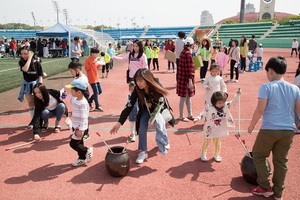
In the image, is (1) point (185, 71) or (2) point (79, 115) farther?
(1) point (185, 71)

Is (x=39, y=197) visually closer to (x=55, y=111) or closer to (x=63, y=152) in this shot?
(x=63, y=152)

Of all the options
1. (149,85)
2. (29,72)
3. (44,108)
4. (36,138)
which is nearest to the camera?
(149,85)

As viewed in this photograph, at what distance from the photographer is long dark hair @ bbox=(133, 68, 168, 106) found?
4.55 metres

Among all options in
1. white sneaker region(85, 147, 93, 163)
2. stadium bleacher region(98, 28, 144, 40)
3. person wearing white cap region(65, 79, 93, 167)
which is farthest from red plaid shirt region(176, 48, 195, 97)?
stadium bleacher region(98, 28, 144, 40)

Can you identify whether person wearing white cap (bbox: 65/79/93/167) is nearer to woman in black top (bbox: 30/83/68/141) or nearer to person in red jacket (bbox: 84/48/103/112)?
woman in black top (bbox: 30/83/68/141)

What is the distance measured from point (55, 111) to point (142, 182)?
10.7 feet

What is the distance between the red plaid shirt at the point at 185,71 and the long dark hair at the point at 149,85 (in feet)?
7.62

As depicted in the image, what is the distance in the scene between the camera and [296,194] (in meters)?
3.87

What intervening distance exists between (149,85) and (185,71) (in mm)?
2487

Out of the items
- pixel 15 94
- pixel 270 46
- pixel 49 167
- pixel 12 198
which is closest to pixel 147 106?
pixel 49 167

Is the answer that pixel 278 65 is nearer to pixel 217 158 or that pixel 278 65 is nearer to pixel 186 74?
pixel 217 158

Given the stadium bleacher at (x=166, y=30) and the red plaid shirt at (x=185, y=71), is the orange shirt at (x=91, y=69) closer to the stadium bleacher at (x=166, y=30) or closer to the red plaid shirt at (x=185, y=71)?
the red plaid shirt at (x=185, y=71)

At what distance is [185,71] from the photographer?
692cm

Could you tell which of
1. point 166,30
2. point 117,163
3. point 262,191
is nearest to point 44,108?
point 117,163
